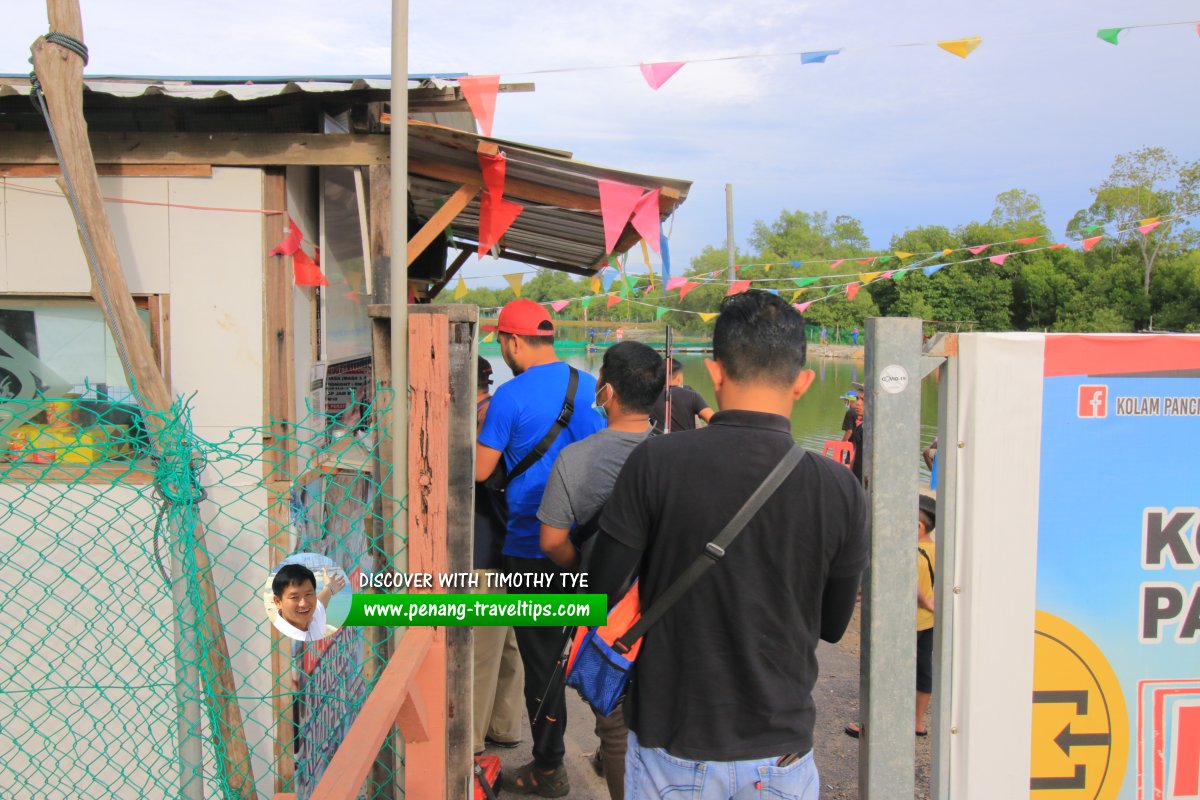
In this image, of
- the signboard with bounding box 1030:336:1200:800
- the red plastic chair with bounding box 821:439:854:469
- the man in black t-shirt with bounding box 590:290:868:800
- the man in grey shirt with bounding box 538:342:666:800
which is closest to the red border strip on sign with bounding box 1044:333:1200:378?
the signboard with bounding box 1030:336:1200:800

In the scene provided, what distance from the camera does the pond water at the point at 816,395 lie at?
14.1 meters

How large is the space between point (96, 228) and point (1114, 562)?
324cm

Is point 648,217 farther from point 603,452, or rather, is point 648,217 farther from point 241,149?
point 241,149

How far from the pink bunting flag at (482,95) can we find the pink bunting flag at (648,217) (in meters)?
0.69

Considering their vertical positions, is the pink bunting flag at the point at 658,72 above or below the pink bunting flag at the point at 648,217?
above

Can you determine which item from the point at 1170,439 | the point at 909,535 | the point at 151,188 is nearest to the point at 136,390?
the point at 151,188

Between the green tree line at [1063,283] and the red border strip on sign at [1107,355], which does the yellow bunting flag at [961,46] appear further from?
the green tree line at [1063,283]

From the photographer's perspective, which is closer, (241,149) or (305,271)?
(241,149)

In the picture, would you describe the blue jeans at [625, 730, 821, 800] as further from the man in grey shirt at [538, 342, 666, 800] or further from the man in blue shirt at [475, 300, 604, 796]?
the man in blue shirt at [475, 300, 604, 796]

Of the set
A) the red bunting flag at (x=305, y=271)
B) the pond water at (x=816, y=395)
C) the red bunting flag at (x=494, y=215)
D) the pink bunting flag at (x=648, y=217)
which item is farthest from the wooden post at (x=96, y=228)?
the pond water at (x=816, y=395)

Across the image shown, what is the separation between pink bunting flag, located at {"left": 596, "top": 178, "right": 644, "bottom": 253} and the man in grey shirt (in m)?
0.78

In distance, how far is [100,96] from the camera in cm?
308

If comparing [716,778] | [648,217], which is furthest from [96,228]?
[716,778]

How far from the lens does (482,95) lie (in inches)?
132
